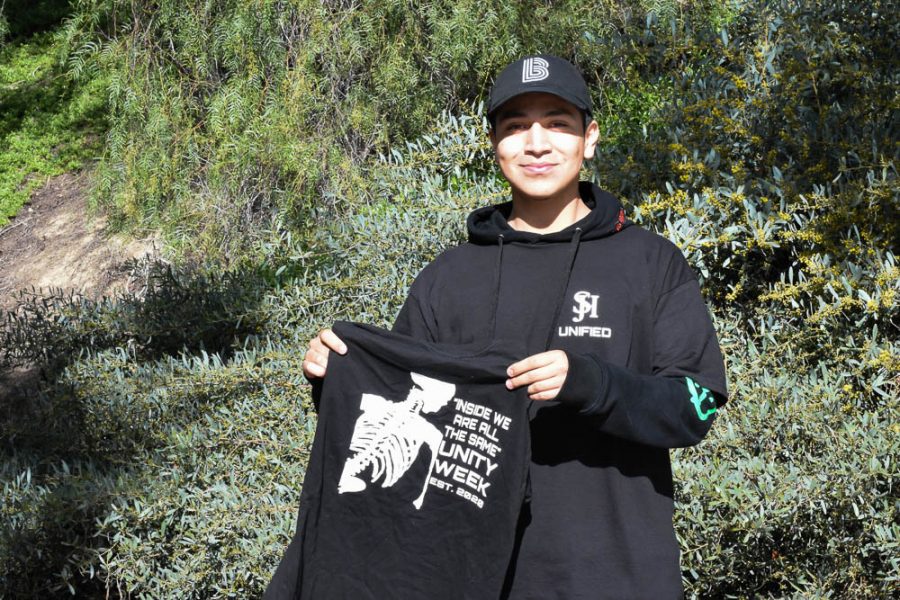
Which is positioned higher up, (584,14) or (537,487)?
(584,14)

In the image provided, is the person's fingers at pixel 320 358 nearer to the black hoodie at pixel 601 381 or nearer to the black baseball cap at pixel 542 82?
the black hoodie at pixel 601 381

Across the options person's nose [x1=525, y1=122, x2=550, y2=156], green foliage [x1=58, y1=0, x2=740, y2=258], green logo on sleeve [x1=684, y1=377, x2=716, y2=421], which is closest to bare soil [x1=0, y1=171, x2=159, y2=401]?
green foliage [x1=58, y1=0, x2=740, y2=258]

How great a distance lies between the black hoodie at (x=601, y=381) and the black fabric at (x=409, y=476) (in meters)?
0.09

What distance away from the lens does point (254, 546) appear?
350cm

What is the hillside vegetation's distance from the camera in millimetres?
3543

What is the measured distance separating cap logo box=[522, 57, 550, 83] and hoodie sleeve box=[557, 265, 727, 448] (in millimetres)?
500

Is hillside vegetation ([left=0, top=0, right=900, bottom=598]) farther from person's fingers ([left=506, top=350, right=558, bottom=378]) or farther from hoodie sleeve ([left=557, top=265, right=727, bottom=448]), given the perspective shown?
person's fingers ([left=506, top=350, right=558, bottom=378])

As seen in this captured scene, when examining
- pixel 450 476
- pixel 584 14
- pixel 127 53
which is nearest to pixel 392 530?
pixel 450 476

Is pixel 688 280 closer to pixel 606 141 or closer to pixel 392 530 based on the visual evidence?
pixel 392 530

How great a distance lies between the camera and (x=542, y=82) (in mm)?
2043

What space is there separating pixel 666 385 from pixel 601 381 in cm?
15

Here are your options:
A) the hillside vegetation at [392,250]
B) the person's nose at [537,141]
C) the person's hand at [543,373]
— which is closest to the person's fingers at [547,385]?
the person's hand at [543,373]

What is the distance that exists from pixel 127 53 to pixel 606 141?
3346 millimetres

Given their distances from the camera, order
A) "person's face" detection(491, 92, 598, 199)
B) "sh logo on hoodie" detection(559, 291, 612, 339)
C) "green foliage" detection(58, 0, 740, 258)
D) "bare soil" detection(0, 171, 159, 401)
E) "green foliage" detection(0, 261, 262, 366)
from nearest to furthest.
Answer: "sh logo on hoodie" detection(559, 291, 612, 339) < "person's face" detection(491, 92, 598, 199) < "green foliage" detection(0, 261, 262, 366) < "green foliage" detection(58, 0, 740, 258) < "bare soil" detection(0, 171, 159, 401)
